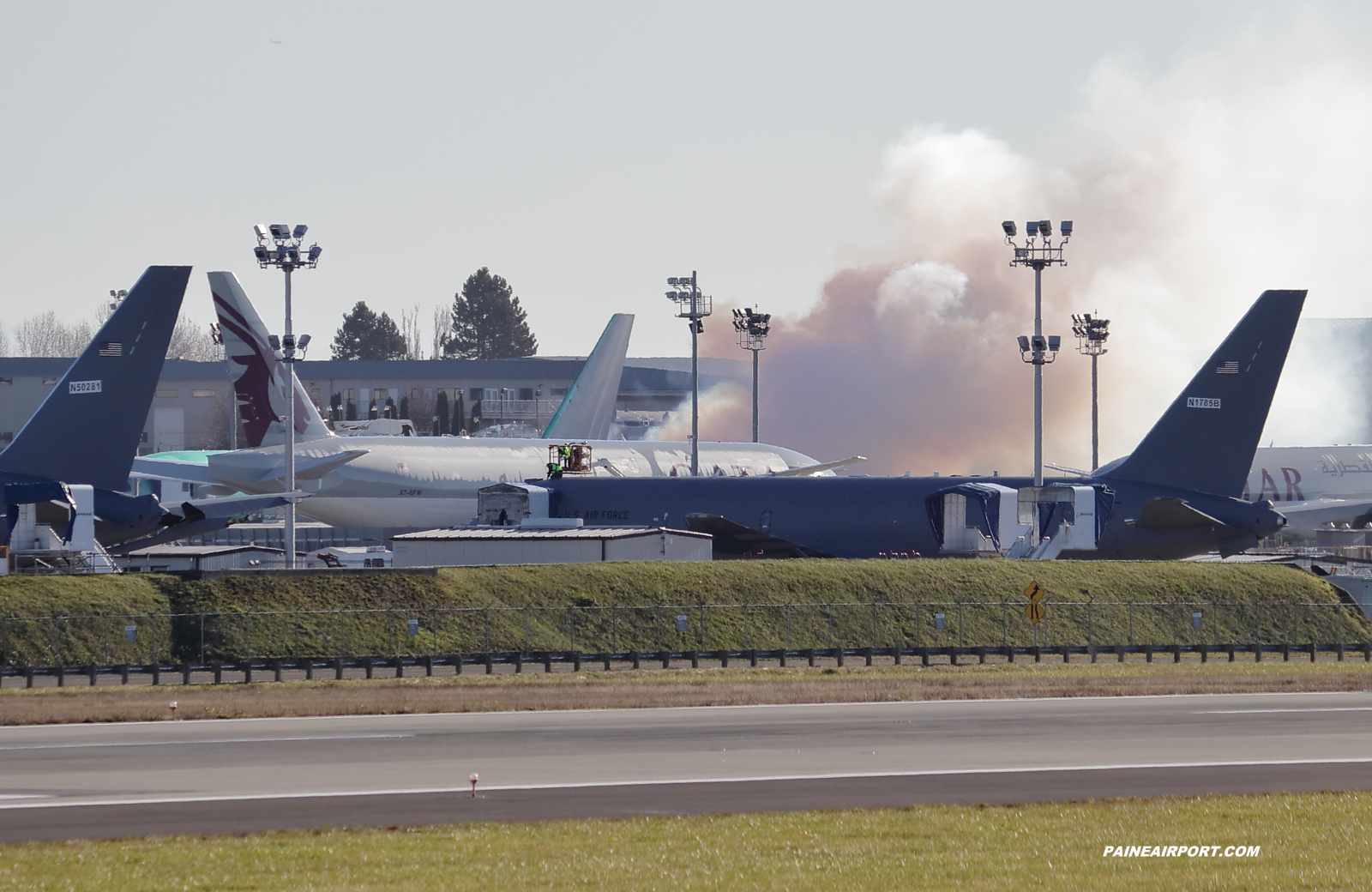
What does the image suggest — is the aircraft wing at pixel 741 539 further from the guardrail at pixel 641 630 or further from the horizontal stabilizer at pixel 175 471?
the horizontal stabilizer at pixel 175 471

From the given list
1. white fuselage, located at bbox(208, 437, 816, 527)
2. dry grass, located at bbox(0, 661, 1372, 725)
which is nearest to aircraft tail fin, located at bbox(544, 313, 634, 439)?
white fuselage, located at bbox(208, 437, 816, 527)

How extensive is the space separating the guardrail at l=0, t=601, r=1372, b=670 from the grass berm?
0.08 m

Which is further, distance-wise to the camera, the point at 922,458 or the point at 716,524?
the point at 922,458

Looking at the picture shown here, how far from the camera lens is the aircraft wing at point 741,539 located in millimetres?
62062

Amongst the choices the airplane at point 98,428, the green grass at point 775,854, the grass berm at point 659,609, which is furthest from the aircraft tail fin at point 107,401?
the green grass at point 775,854

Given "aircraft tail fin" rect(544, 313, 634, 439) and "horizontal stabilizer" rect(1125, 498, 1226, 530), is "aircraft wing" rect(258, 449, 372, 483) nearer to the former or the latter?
"aircraft tail fin" rect(544, 313, 634, 439)

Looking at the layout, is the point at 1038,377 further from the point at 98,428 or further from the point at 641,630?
the point at 98,428

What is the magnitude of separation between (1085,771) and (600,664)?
20946mm

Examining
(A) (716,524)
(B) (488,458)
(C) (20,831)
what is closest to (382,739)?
(C) (20,831)

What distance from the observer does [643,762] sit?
23969mm

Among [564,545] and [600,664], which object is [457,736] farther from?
[564,545]

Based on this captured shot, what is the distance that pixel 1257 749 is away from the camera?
2514cm

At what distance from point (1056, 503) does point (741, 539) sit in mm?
12742

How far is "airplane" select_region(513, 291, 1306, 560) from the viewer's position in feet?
192
